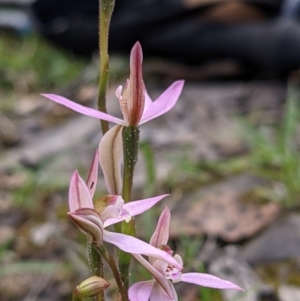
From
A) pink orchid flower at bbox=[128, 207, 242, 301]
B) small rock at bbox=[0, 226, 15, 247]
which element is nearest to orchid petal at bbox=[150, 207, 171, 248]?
pink orchid flower at bbox=[128, 207, 242, 301]

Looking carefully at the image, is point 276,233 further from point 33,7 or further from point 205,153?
point 33,7

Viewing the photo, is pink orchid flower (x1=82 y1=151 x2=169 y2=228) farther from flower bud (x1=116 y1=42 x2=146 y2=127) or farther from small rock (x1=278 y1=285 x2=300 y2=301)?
small rock (x1=278 y1=285 x2=300 y2=301)

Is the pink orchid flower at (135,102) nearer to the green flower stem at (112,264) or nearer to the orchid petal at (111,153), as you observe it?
the orchid petal at (111,153)

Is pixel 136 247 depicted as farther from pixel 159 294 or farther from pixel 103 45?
pixel 103 45

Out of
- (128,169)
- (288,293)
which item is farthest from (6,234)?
(128,169)

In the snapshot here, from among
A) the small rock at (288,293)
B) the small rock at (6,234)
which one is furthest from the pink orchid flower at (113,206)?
the small rock at (6,234)

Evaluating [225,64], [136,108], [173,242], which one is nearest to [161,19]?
[225,64]
